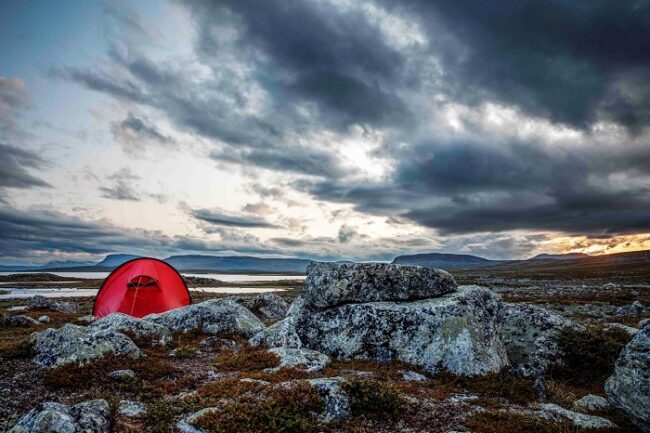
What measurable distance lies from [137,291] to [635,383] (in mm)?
26368

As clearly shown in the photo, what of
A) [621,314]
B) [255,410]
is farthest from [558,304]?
[255,410]

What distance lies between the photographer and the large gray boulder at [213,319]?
1898 centimetres

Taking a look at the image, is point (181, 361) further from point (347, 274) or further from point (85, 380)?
point (347, 274)

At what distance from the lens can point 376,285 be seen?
47.1 ft

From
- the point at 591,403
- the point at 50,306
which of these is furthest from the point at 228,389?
the point at 50,306

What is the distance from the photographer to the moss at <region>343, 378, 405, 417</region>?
8.62 meters

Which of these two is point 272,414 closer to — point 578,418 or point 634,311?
point 578,418

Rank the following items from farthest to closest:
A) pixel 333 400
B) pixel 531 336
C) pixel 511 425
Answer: pixel 531 336
pixel 333 400
pixel 511 425

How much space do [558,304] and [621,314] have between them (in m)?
9.15

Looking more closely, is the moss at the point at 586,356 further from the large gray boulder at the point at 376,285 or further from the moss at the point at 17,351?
the moss at the point at 17,351

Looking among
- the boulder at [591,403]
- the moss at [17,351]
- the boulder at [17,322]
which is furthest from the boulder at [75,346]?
the boulder at [17,322]

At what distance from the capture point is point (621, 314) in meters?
34.3

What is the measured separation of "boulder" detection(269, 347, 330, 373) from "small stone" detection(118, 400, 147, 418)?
426 centimetres

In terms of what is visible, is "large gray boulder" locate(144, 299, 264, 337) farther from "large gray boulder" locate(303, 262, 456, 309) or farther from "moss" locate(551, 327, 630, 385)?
"moss" locate(551, 327, 630, 385)
